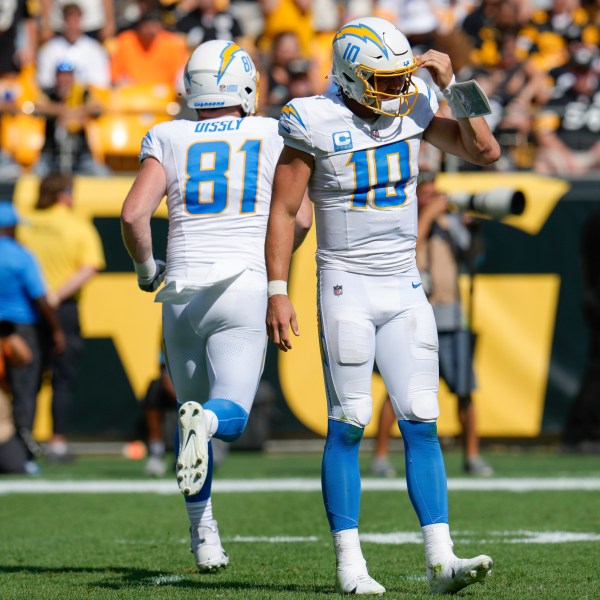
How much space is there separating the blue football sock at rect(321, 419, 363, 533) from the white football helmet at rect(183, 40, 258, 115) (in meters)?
1.39

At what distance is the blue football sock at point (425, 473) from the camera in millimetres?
4250

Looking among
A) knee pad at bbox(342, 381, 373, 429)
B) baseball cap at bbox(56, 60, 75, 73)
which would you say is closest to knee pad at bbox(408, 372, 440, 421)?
knee pad at bbox(342, 381, 373, 429)

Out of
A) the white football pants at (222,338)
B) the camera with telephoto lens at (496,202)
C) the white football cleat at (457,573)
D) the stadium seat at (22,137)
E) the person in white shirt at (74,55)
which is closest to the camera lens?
the white football cleat at (457,573)

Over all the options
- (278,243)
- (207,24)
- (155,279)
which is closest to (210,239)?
(155,279)

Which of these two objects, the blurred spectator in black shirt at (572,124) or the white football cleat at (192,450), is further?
the blurred spectator in black shirt at (572,124)

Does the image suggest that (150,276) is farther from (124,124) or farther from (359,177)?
(124,124)

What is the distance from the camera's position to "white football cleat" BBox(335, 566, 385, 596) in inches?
163

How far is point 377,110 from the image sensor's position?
425cm

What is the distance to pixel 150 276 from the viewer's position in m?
4.92

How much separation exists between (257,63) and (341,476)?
8.31 meters

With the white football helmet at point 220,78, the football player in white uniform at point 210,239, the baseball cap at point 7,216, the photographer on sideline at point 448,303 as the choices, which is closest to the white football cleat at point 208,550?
the football player in white uniform at point 210,239

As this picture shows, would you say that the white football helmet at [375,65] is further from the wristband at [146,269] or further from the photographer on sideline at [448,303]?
the photographer on sideline at [448,303]

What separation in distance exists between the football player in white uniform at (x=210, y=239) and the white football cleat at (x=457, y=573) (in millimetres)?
964

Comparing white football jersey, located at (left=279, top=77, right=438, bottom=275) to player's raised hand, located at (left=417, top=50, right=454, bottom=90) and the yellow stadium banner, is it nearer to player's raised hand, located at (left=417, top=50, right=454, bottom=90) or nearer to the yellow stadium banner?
player's raised hand, located at (left=417, top=50, right=454, bottom=90)
